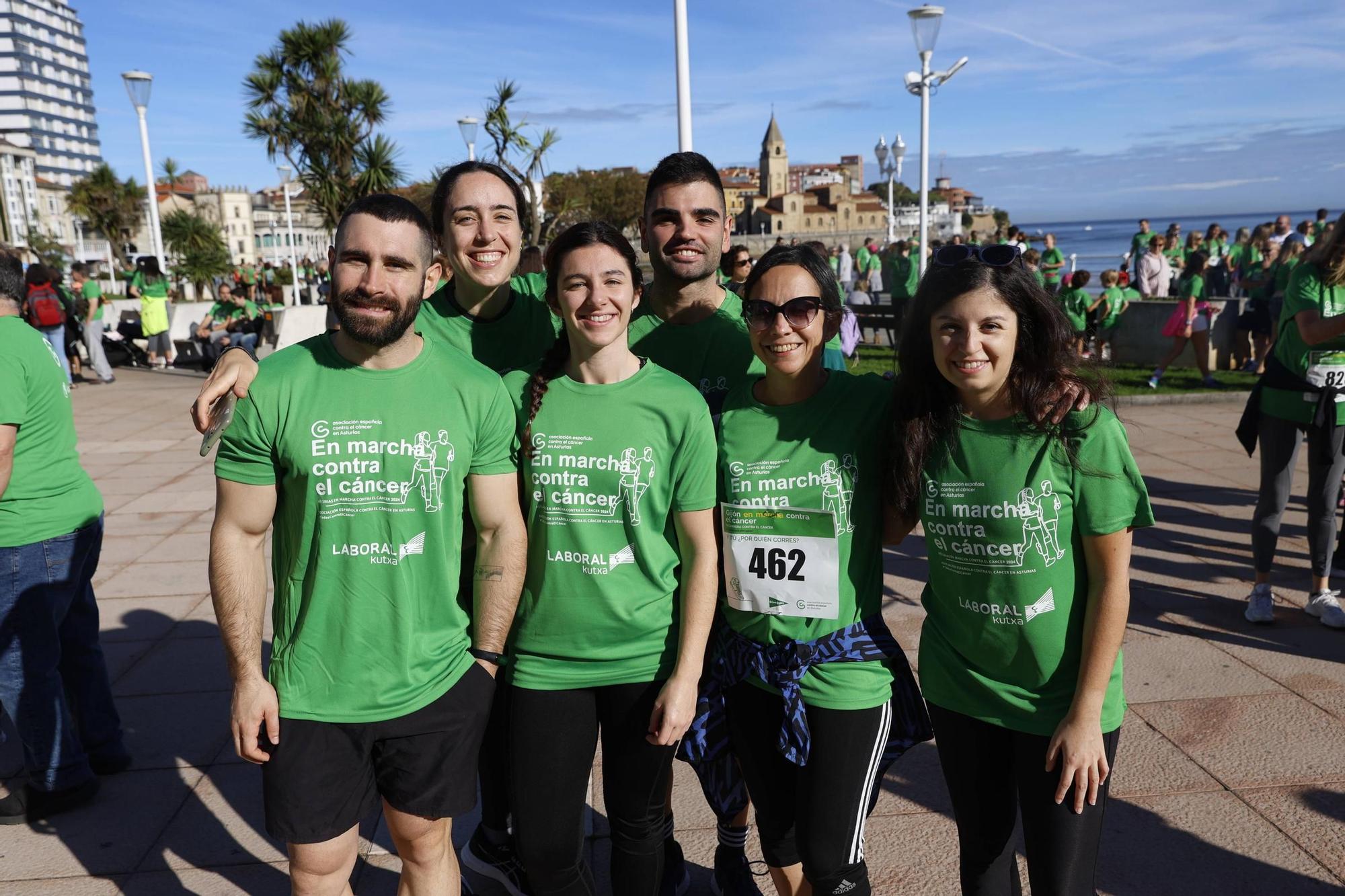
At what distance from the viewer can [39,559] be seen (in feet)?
11.5

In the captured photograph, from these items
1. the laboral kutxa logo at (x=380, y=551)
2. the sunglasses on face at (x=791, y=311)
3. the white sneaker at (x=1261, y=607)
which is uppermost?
the sunglasses on face at (x=791, y=311)

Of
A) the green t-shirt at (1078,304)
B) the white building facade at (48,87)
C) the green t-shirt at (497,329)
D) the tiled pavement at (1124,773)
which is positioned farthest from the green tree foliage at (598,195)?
the white building facade at (48,87)

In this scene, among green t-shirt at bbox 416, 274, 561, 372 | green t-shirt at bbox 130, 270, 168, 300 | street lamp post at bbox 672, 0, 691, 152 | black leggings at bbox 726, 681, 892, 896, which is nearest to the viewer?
black leggings at bbox 726, 681, 892, 896

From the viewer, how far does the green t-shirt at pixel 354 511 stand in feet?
7.24

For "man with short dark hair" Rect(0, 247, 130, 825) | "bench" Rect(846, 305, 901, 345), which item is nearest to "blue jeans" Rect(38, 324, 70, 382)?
"man with short dark hair" Rect(0, 247, 130, 825)

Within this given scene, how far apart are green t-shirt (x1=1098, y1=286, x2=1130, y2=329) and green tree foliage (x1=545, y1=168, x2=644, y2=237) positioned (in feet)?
65.9

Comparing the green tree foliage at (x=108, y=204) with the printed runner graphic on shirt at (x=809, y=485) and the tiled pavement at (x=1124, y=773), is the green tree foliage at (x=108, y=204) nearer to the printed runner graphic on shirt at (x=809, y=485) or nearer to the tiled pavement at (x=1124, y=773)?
the tiled pavement at (x=1124, y=773)

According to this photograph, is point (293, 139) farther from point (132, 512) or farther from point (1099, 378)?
point (1099, 378)

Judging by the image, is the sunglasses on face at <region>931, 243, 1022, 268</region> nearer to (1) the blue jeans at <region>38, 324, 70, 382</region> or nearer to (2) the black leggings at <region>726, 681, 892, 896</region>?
(2) the black leggings at <region>726, 681, 892, 896</region>

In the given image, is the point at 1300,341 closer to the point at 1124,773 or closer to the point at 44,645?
the point at 1124,773

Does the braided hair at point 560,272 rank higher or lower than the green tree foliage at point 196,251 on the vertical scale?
lower

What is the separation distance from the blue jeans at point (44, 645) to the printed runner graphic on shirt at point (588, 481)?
2.26 metres

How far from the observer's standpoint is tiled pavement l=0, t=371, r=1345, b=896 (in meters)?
3.11

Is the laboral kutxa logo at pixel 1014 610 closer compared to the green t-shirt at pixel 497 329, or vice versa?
the laboral kutxa logo at pixel 1014 610
